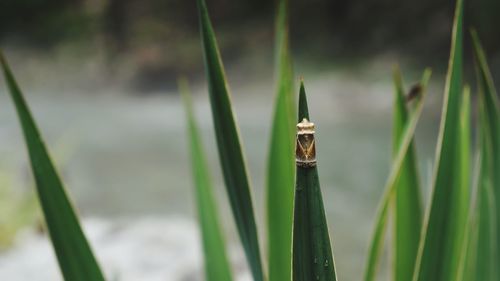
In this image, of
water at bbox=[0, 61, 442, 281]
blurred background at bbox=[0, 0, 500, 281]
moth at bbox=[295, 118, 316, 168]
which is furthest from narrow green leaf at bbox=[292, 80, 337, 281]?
water at bbox=[0, 61, 442, 281]

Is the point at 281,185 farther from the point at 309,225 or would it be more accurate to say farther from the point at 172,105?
the point at 172,105

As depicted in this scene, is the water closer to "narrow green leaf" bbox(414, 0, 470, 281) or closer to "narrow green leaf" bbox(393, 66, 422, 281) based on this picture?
"narrow green leaf" bbox(393, 66, 422, 281)

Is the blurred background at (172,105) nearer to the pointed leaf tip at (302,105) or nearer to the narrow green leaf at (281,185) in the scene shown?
the narrow green leaf at (281,185)

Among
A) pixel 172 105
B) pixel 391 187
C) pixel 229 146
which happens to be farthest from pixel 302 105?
pixel 172 105

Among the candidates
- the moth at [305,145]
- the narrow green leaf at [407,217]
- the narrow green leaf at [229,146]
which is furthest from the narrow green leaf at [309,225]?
the narrow green leaf at [407,217]

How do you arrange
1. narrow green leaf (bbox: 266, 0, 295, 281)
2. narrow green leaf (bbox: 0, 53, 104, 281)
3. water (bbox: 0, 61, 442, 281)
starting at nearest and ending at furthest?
1. narrow green leaf (bbox: 0, 53, 104, 281)
2. narrow green leaf (bbox: 266, 0, 295, 281)
3. water (bbox: 0, 61, 442, 281)

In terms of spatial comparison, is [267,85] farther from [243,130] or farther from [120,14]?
[120,14]

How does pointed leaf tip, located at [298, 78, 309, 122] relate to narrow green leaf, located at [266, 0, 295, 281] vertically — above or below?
above
